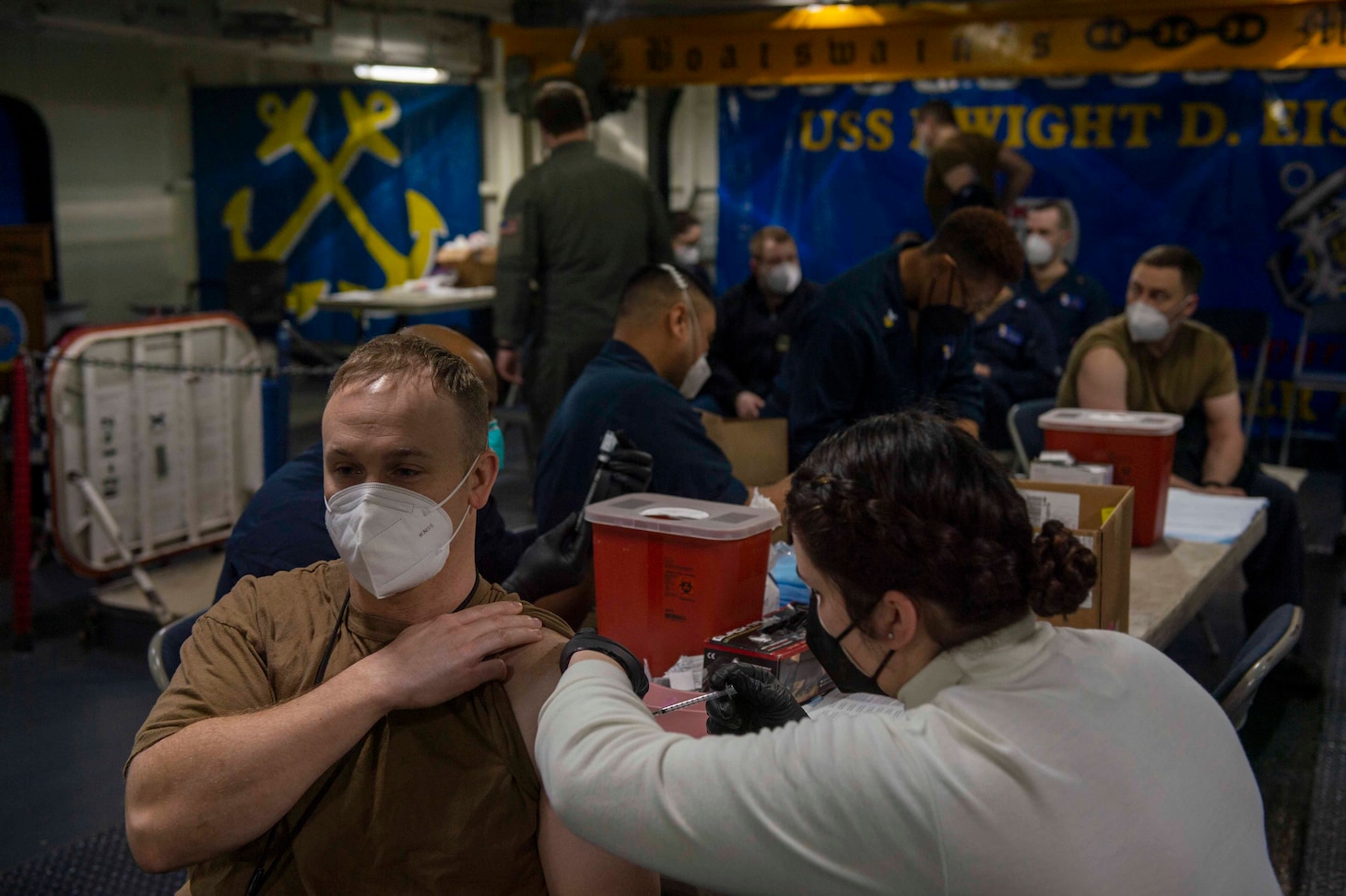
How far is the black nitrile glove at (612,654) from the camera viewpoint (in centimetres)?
138

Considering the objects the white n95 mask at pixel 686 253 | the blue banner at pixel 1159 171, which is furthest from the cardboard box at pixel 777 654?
the blue banner at pixel 1159 171

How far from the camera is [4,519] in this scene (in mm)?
5004

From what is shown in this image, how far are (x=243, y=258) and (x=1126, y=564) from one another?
10.1 meters

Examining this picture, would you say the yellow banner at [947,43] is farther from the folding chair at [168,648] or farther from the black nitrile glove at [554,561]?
the folding chair at [168,648]

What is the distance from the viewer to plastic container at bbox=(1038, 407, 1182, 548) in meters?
2.90

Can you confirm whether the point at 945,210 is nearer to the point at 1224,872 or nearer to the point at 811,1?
the point at 811,1

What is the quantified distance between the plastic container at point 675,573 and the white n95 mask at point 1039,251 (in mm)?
4347

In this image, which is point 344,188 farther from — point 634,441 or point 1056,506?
point 1056,506

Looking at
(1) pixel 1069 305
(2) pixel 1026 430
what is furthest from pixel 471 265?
(2) pixel 1026 430

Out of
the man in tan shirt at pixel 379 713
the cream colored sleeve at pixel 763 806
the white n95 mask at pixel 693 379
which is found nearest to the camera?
the cream colored sleeve at pixel 763 806

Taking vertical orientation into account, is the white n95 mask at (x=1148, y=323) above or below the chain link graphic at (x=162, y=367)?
above

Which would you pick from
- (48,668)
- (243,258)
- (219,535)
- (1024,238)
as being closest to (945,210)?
(1024,238)

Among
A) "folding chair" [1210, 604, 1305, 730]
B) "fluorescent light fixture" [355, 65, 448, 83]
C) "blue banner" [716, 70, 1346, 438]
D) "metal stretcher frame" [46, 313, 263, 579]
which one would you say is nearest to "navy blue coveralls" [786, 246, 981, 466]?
"folding chair" [1210, 604, 1305, 730]

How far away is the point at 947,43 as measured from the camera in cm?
711
